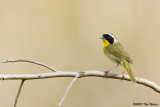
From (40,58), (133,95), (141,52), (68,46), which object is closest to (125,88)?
(133,95)

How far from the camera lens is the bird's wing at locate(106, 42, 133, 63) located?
4094 mm

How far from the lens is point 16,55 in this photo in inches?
235

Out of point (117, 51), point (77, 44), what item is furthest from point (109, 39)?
point (77, 44)

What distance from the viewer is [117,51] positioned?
4.28 m

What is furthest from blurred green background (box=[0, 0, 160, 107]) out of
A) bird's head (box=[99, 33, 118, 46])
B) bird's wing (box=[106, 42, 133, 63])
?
bird's wing (box=[106, 42, 133, 63])

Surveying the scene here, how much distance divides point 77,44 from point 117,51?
5.97ft

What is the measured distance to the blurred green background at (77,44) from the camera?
5840 millimetres

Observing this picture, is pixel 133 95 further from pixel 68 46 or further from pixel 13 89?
pixel 13 89

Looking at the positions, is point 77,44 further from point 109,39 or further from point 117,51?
point 117,51

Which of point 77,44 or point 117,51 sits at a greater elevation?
point 117,51

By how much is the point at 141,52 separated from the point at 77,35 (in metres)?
1.21

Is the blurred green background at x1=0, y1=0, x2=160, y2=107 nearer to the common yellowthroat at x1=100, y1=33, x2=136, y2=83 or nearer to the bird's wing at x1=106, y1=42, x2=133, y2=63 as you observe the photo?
the common yellowthroat at x1=100, y1=33, x2=136, y2=83

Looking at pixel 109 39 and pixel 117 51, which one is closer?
pixel 117 51

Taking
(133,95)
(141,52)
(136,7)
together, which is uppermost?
(136,7)
